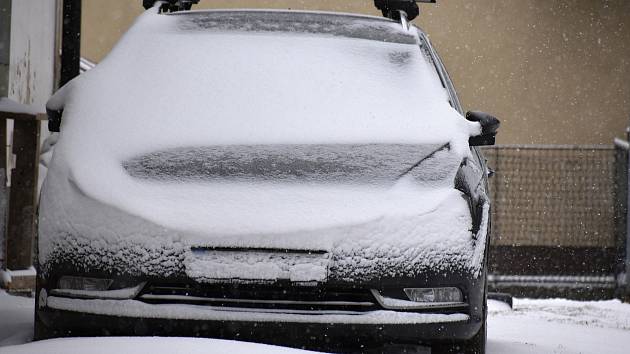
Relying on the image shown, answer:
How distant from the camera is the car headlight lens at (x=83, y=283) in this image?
12.1ft

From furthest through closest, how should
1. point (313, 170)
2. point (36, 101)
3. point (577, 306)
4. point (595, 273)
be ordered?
point (595, 273) < point (36, 101) < point (577, 306) < point (313, 170)

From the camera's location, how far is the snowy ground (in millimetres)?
3154

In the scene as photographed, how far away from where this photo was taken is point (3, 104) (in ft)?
22.3

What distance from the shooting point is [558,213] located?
11.2 meters

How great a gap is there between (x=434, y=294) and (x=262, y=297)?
561 mm

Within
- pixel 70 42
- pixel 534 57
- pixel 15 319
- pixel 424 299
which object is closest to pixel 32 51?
pixel 70 42

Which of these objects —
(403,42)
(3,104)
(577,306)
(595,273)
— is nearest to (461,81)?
(595,273)

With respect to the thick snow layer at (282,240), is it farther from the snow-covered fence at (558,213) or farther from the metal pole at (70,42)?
the snow-covered fence at (558,213)

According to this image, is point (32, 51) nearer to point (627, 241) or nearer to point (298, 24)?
point (298, 24)

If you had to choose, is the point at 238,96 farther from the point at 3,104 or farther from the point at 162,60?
the point at 3,104

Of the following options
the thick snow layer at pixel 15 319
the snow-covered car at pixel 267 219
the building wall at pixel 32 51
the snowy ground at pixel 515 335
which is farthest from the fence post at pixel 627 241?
the snow-covered car at pixel 267 219

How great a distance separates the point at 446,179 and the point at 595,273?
23.8 feet

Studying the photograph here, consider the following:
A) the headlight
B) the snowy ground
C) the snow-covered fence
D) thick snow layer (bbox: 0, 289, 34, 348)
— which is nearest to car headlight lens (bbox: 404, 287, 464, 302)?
the headlight

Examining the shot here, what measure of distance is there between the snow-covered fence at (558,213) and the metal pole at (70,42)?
14.1ft
